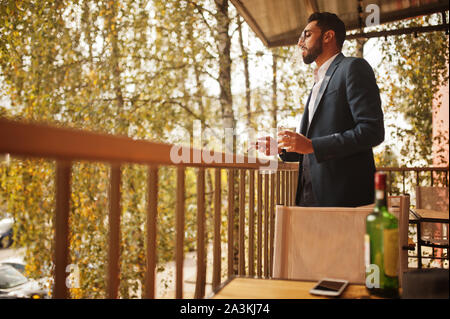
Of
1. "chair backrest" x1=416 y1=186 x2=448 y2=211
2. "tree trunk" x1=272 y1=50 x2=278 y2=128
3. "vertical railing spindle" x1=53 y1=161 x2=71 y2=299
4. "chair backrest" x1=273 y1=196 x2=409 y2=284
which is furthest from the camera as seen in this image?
"tree trunk" x1=272 y1=50 x2=278 y2=128

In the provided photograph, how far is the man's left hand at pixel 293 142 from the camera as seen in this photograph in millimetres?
1354

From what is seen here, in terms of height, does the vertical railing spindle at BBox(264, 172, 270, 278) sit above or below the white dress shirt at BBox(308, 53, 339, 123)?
below

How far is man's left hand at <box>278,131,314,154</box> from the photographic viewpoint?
1354 millimetres

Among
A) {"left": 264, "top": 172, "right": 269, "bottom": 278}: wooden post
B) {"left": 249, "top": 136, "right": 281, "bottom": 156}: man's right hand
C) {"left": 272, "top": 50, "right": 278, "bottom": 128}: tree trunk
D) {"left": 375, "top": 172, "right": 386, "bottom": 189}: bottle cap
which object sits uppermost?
{"left": 272, "top": 50, "right": 278, "bottom": 128}: tree trunk

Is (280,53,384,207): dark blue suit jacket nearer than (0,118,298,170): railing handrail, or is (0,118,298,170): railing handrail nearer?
(0,118,298,170): railing handrail

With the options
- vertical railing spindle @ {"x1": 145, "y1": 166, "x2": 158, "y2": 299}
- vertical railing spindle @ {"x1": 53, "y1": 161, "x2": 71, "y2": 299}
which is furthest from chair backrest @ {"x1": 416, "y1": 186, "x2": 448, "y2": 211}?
vertical railing spindle @ {"x1": 53, "y1": 161, "x2": 71, "y2": 299}

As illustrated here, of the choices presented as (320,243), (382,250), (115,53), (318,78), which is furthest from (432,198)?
(115,53)

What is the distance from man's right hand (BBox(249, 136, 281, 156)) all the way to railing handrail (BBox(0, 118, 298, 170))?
28.8 inches

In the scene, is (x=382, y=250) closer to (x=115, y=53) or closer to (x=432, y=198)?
(x=432, y=198)

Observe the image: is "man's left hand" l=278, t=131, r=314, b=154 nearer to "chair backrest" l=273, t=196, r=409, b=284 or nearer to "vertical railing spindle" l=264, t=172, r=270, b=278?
"chair backrest" l=273, t=196, r=409, b=284

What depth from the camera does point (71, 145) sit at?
0.52m

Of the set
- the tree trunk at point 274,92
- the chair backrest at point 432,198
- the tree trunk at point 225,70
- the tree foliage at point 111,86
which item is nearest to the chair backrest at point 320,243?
the chair backrest at point 432,198
